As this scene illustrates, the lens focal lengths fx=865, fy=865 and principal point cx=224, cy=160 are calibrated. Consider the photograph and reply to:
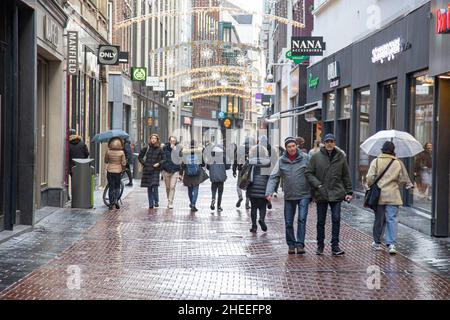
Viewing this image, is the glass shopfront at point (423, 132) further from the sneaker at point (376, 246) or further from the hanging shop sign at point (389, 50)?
the sneaker at point (376, 246)

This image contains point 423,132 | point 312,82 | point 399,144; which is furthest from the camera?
point 312,82

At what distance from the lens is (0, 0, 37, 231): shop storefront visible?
47.2ft

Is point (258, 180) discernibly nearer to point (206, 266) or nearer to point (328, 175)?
point (328, 175)

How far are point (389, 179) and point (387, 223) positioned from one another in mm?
665

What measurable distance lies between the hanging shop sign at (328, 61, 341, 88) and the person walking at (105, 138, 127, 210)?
29.2 ft

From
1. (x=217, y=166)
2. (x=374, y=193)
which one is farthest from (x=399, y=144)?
(x=217, y=166)

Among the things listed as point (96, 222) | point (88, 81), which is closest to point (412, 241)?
point (96, 222)

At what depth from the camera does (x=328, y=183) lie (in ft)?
41.5

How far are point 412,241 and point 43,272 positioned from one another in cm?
656

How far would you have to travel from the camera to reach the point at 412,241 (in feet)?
47.1

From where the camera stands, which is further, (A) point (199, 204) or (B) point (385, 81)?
(A) point (199, 204)

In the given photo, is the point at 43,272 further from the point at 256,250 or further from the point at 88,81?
the point at 88,81

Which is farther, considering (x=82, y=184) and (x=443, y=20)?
(x=82, y=184)

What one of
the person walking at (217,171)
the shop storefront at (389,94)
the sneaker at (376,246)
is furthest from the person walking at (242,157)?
the sneaker at (376,246)
